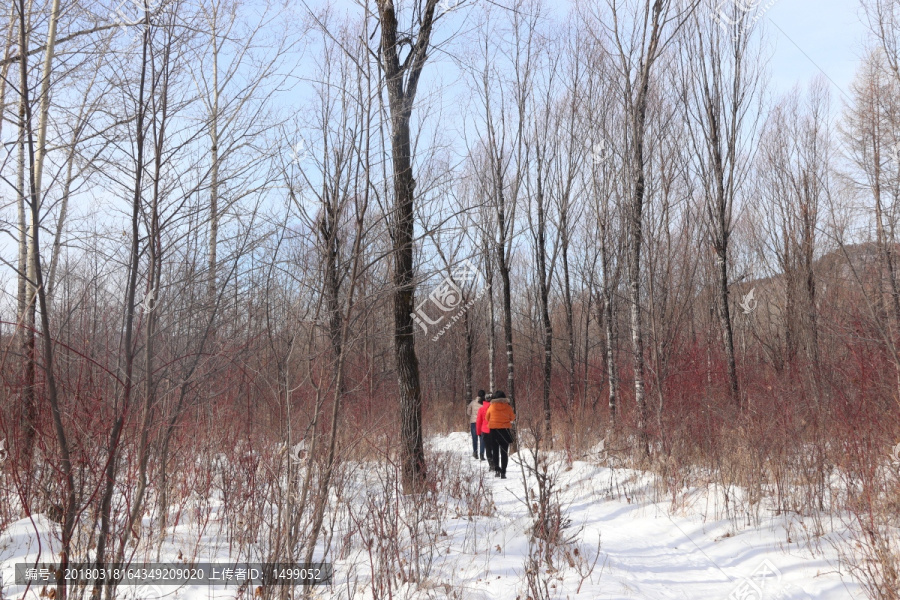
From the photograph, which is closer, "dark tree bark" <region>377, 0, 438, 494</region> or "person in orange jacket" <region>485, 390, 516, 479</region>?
"dark tree bark" <region>377, 0, 438, 494</region>

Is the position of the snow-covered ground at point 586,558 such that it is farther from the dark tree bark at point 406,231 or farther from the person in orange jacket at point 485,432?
the person in orange jacket at point 485,432

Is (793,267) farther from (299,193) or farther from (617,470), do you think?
(299,193)

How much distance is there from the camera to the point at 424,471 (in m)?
5.82

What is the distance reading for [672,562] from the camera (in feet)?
14.4

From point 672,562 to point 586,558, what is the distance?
31.5 inches

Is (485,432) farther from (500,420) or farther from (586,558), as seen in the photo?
(586,558)

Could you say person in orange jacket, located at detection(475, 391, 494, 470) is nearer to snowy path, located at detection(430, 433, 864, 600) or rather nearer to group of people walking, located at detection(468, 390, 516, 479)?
group of people walking, located at detection(468, 390, 516, 479)

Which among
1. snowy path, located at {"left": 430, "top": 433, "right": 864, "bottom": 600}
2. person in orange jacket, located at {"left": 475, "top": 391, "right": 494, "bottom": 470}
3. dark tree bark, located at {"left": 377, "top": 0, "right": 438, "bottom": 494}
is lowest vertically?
snowy path, located at {"left": 430, "top": 433, "right": 864, "bottom": 600}

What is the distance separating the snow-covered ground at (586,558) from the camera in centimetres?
340

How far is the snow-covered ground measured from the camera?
3.40 meters

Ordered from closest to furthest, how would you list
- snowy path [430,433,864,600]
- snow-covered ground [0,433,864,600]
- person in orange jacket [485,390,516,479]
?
snow-covered ground [0,433,864,600]
snowy path [430,433,864,600]
person in orange jacket [485,390,516,479]

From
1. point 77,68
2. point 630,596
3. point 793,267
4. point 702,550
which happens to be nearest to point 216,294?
point 77,68

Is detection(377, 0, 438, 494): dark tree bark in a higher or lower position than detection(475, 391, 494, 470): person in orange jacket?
higher

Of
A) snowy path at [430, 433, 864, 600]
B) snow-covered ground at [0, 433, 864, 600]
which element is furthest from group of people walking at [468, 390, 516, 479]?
snow-covered ground at [0, 433, 864, 600]
